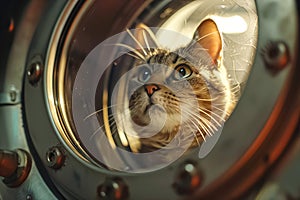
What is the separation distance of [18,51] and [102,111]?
187mm

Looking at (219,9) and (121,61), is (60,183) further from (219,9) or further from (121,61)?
(219,9)

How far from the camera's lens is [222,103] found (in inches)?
36.3

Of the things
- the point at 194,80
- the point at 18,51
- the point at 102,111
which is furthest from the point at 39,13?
the point at 194,80

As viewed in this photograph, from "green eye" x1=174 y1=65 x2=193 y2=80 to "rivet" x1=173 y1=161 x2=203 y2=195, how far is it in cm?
39

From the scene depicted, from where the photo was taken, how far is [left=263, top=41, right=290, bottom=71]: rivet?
0.58 m

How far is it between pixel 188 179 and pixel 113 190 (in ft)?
0.41

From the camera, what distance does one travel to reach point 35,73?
0.87 meters

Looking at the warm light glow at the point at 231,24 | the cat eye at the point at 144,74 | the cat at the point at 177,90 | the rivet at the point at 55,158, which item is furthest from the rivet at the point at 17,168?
the warm light glow at the point at 231,24

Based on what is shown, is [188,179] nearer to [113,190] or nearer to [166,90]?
[113,190]

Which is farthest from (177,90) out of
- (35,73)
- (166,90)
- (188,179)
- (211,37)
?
(188,179)

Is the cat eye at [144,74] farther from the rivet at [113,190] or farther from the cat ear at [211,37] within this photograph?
the rivet at [113,190]

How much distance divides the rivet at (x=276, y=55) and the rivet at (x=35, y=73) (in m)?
0.42

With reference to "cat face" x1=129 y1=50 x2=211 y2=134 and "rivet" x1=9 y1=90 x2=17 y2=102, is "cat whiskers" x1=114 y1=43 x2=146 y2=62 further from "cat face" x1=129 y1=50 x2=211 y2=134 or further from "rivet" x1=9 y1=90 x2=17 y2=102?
"rivet" x1=9 y1=90 x2=17 y2=102

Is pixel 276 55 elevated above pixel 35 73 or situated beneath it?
situated beneath
